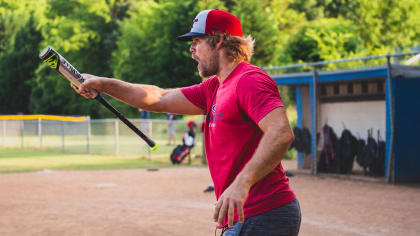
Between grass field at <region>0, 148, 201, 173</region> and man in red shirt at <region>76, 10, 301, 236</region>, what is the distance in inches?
560

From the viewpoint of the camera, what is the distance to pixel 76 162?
19531 mm

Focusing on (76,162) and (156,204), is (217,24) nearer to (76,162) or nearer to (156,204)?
(156,204)

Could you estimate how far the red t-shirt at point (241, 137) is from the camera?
9.70 ft

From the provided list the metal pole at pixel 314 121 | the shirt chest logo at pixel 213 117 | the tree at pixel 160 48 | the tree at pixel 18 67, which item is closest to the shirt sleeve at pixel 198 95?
the shirt chest logo at pixel 213 117

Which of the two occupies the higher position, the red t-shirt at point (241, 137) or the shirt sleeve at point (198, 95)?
the shirt sleeve at point (198, 95)

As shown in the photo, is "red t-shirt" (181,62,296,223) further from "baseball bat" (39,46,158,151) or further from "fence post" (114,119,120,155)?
"fence post" (114,119,120,155)

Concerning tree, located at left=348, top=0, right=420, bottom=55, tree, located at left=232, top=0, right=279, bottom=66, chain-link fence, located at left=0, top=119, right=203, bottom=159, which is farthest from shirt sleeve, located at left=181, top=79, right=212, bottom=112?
tree, located at left=232, top=0, right=279, bottom=66

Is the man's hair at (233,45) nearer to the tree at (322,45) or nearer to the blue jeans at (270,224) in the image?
the blue jeans at (270,224)

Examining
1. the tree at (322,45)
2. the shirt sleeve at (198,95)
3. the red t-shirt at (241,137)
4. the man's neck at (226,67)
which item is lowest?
the red t-shirt at (241,137)

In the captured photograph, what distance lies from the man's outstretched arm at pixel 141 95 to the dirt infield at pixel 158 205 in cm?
382

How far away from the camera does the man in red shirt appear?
2.72 metres

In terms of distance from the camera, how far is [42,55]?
12.1 ft

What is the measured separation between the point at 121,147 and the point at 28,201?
1164cm

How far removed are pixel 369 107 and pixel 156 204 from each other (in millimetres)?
7012
